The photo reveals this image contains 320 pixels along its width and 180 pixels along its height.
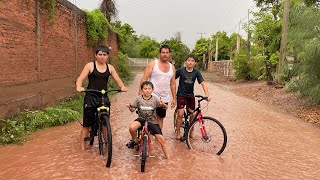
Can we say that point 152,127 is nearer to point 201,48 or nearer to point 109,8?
point 109,8

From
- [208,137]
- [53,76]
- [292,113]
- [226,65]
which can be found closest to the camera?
[208,137]

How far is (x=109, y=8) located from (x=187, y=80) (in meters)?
24.6

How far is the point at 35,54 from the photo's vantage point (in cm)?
958

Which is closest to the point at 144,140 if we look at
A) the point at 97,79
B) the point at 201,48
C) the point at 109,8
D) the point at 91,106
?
the point at 91,106

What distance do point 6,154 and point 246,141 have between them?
4.95m

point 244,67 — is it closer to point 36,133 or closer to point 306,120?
point 306,120

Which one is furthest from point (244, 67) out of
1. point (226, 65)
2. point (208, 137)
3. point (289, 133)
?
point (208, 137)

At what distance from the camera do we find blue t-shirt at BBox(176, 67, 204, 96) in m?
6.90

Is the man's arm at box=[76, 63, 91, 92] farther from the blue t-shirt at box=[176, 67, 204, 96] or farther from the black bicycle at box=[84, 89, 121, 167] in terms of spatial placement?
the blue t-shirt at box=[176, 67, 204, 96]

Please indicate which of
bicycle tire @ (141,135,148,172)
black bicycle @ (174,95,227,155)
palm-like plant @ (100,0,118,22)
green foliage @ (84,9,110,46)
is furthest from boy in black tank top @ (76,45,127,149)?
palm-like plant @ (100,0,118,22)

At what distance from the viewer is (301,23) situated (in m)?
13.0

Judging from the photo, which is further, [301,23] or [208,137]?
[301,23]

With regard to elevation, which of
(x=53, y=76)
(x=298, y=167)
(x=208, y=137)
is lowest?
(x=298, y=167)

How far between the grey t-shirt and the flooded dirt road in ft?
2.46
